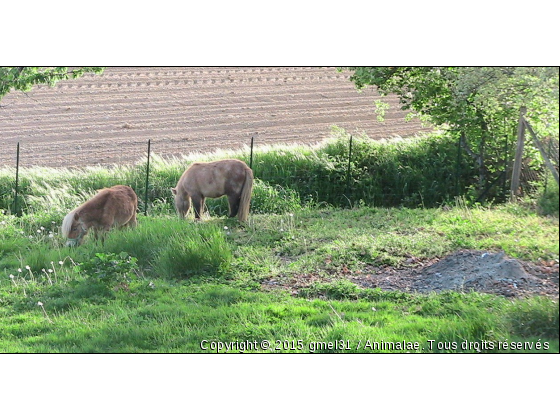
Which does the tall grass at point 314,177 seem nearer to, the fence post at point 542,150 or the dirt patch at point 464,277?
the dirt patch at point 464,277

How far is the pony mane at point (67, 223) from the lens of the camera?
7.02 m

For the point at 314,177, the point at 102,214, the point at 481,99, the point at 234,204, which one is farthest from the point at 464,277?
the point at 102,214

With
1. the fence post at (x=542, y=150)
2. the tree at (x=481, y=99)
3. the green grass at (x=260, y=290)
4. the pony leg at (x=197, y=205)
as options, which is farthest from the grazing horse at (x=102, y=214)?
the fence post at (x=542, y=150)

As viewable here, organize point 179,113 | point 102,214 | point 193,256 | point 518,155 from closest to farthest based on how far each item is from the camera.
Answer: point 518,155, point 193,256, point 102,214, point 179,113

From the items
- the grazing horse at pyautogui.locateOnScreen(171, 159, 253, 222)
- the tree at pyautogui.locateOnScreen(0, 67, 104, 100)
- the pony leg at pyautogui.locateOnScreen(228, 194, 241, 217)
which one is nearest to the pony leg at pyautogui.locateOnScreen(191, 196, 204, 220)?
the grazing horse at pyautogui.locateOnScreen(171, 159, 253, 222)

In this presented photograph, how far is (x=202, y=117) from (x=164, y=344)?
2478mm

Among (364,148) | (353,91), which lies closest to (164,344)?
(364,148)

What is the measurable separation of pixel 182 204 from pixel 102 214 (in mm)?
687

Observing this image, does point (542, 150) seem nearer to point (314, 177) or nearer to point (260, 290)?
point (314, 177)

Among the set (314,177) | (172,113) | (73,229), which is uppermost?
(172,113)

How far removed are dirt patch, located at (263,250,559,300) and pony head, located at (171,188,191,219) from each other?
1.03 metres

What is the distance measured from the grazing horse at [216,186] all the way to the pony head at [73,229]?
2.77 ft

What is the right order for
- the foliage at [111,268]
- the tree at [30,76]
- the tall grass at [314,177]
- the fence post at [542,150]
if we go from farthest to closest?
the tree at [30,76], the foliage at [111,268], the tall grass at [314,177], the fence post at [542,150]

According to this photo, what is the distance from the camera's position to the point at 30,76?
754 cm
